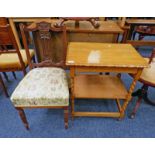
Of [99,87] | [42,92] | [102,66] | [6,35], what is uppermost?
[6,35]

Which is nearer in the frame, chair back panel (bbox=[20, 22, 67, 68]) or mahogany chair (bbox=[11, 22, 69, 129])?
mahogany chair (bbox=[11, 22, 69, 129])

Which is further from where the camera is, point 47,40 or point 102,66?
point 47,40

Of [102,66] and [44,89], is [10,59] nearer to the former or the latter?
[44,89]

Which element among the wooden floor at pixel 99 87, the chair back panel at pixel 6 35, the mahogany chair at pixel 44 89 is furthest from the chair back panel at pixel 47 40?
the wooden floor at pixel 99 87

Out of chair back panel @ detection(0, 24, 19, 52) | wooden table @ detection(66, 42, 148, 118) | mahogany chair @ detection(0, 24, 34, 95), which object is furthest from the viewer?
mahogany chair @ detection(0, 24, 34, 95)

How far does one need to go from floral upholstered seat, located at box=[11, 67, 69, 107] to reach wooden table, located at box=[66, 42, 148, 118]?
0.14 meters

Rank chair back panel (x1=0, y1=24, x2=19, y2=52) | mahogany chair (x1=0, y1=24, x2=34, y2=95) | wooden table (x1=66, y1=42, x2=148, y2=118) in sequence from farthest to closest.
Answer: mahogany chair (x1=0, y1=24, x2=34, y2=95) → chair back panel (x1=0, y1=24, x2=19, y2=52) → wooden table (x1=66, y1=42, x2=148, y2=118)

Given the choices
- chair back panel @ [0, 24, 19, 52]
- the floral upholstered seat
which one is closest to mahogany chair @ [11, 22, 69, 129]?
the floral upholstered seat

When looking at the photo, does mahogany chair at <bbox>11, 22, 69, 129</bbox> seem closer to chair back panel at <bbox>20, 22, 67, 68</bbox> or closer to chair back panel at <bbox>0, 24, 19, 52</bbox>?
chair back panel at <bbox>20, 22, 67, 68</bbox>

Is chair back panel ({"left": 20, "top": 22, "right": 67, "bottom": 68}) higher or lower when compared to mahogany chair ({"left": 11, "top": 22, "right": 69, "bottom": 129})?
higher

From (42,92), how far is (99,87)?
594 mm

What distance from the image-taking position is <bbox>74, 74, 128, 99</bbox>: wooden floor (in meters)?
1.25

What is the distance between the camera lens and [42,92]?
1.08 metres

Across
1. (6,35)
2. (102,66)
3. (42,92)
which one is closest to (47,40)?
(6,35)
